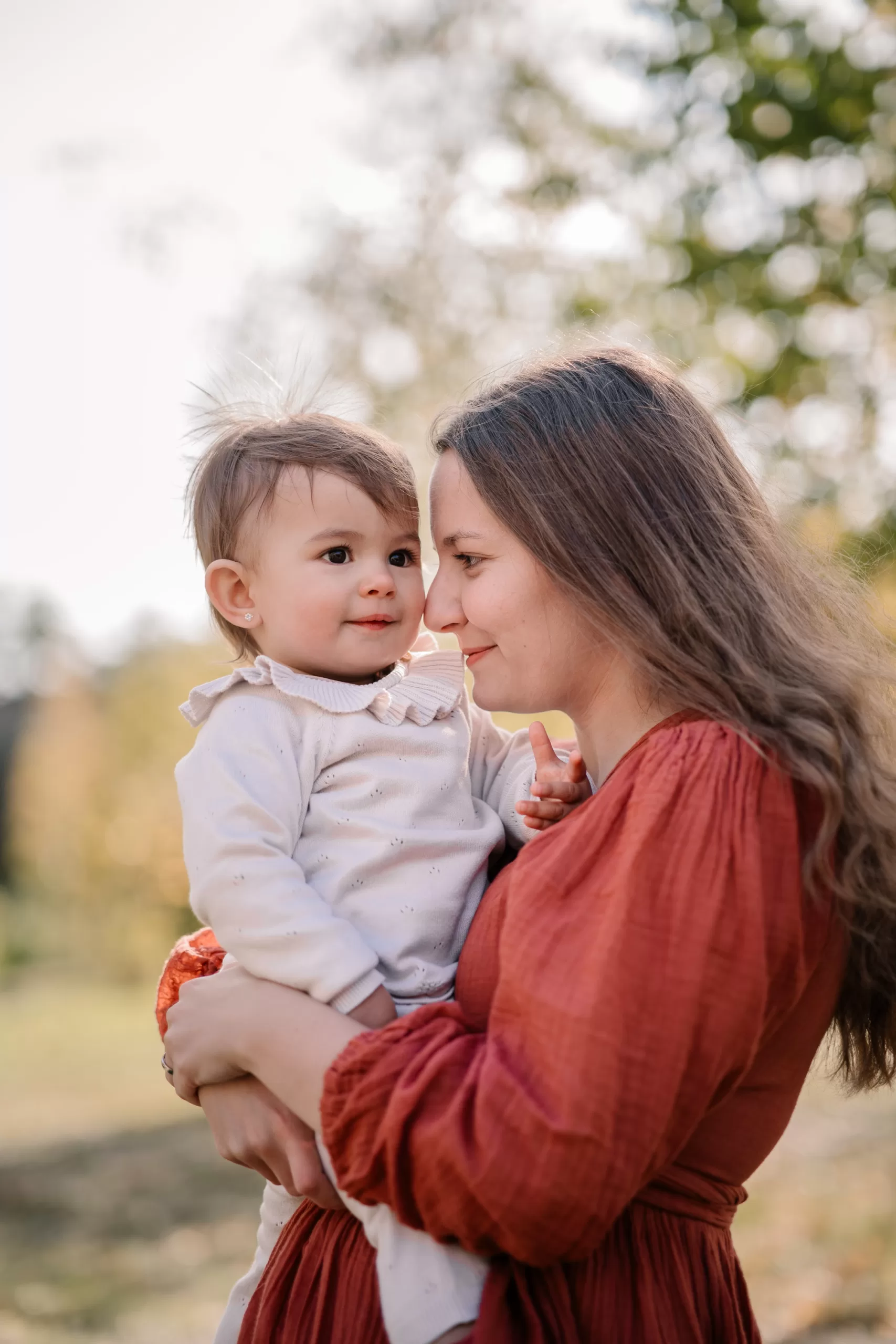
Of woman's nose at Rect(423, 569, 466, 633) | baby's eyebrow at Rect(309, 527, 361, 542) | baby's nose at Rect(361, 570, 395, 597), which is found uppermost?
baby's eyebrow at Rect(309, 527, 361, 542)

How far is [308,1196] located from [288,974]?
0.33m

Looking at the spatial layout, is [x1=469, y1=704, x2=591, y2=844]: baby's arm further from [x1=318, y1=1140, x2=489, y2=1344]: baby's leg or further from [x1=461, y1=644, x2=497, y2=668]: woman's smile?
[x1=318, y1=1140, x2=489, y2=1344]: baby's leg

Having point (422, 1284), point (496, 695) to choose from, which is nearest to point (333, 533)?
point (496, 695)

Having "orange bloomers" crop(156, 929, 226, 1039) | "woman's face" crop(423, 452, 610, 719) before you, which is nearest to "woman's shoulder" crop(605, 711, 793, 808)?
"woman's face" crop(423, 452, 610, 719)

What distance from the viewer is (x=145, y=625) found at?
17406mm

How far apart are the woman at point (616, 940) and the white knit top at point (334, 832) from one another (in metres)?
0.09

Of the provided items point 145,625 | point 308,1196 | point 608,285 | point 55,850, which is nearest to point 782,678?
point 308,1196

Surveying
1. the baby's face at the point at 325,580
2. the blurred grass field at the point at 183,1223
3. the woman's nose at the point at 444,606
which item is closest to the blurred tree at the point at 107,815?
the blurred grass field at the point at 183,1223

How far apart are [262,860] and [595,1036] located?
1.99 ft

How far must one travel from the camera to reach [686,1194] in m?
1.73

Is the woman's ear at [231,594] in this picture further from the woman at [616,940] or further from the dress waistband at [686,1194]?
the dress waistband at [686,1194]

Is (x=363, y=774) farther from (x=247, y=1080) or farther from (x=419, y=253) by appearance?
(x=419, y=253)

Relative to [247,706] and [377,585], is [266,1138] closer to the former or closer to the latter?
[247,706]

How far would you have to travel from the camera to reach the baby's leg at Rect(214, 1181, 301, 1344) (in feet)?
6.57
